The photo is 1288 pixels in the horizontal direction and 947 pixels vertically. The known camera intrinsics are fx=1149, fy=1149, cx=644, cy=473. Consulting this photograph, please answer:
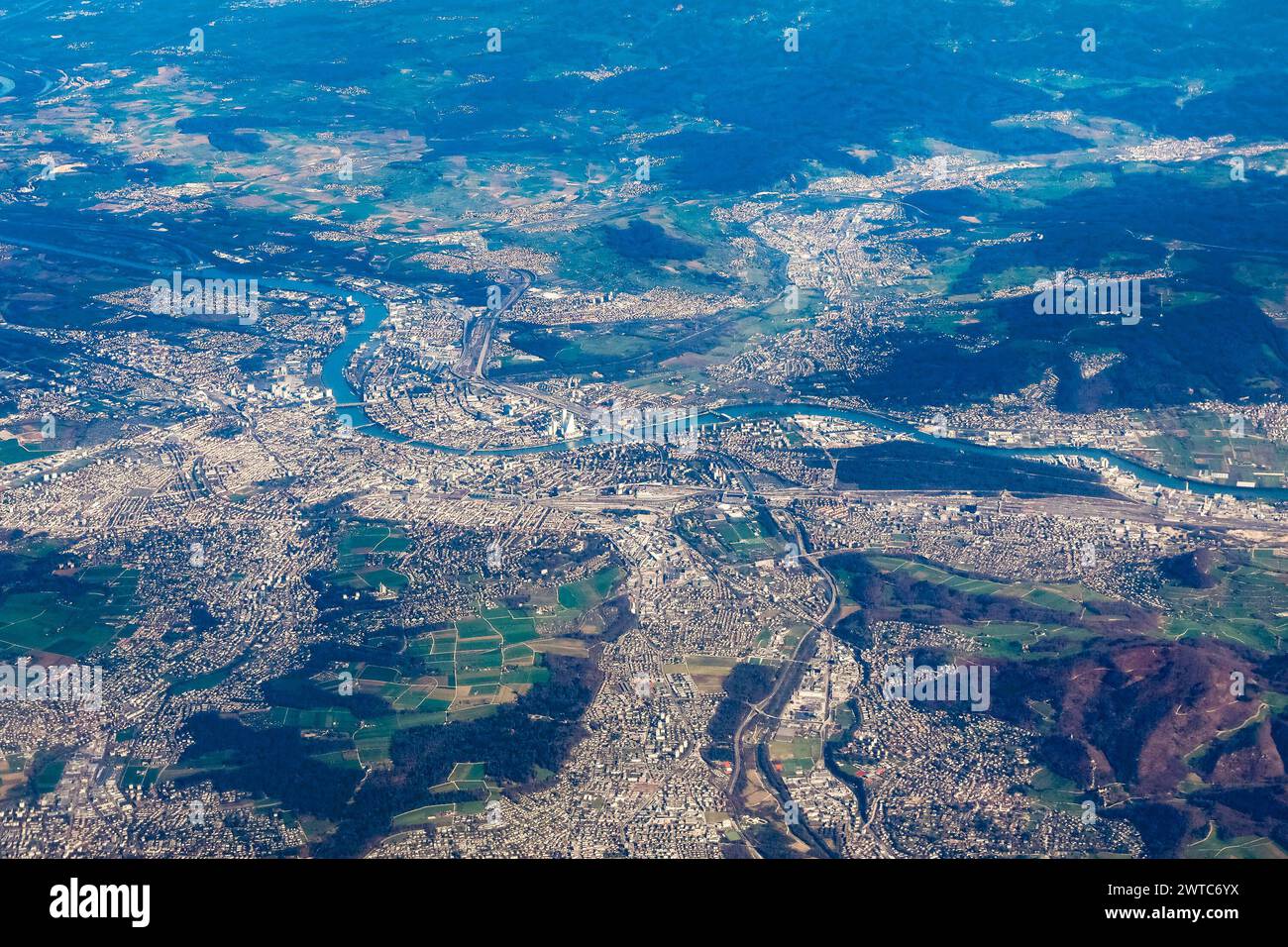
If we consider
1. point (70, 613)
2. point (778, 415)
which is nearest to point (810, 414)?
point (778, 415)

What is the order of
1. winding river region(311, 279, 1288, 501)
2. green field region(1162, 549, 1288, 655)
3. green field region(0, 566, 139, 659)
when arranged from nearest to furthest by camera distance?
green field region(0, 566, 139, 659) → green field region(1162, 549, 1288, 655) → winding river region(311, 279, 1288, 501)

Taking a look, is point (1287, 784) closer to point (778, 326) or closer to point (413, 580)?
point (413, 580)

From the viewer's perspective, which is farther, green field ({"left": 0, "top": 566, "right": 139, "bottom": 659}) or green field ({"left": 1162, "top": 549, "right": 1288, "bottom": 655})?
green field ({"left": 1162, "top": 549, "right": 1288, "bottom": 655})

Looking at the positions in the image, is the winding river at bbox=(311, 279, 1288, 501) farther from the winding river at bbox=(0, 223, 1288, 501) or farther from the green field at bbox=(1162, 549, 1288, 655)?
the green field at bbox=(1162, 549, 1288, 655)

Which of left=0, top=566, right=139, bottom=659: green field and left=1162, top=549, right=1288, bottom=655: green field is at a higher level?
left=0, top=566, right=139, bottom=659: green field

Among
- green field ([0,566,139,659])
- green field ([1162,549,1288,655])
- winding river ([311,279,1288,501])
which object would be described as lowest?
green field ([1162,549,1288,655])

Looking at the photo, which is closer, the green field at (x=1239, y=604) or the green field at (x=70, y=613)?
the green field at (x=70, y=613)

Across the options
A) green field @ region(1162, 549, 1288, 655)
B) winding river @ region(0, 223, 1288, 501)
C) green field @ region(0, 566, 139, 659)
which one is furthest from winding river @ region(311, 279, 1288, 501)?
green field @ region(0, 566, 139, 659)

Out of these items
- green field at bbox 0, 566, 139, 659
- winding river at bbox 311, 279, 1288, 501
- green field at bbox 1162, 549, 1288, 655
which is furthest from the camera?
winding river at bbox 311, 279, 1288, 501

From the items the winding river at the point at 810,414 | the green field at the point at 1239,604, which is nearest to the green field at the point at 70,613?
the winding river at the point at 810,414

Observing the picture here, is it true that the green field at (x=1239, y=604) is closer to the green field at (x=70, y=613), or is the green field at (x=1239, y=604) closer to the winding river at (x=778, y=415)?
the winding river at (x=778, y=415)

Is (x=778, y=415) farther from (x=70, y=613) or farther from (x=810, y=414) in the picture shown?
(x=70, y=613)
